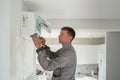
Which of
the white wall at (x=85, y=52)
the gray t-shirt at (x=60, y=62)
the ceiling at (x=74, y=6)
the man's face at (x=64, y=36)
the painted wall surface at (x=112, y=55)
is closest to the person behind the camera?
the gray t-shirt at (x=60, y=62)

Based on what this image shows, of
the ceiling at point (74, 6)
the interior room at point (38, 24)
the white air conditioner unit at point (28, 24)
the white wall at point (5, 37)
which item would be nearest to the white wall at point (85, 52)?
the interior room at point (38, 24)

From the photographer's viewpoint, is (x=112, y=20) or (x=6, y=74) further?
(x=112, y=20)

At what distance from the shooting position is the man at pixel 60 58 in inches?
71.3

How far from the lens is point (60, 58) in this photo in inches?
73.9

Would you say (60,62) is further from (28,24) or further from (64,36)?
(28,24)

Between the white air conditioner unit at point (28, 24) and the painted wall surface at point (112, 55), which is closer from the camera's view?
the white air conditioner unit at point (28, 24)

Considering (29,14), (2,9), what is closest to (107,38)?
(29,14)

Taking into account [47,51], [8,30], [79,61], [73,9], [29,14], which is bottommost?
[79,61]

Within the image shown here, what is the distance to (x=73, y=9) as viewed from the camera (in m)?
3.32

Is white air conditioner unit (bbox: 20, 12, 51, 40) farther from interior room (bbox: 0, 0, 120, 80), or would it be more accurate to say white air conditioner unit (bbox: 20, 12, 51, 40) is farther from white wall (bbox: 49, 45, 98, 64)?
white wall (bbox: 49, 45, 98, 64)

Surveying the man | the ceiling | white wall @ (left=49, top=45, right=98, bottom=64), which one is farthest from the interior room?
white wall @ (left=49, top=45, right=98, bottom=64)

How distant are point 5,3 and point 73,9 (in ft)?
5.46

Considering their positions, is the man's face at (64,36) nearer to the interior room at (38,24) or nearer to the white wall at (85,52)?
the interior room at (38,24)

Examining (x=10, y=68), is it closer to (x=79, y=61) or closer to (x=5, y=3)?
(x=5, y=3)
